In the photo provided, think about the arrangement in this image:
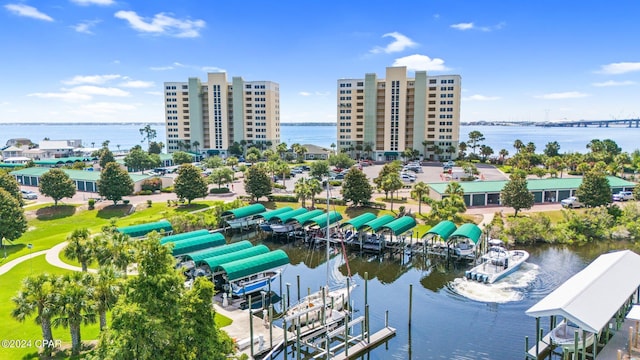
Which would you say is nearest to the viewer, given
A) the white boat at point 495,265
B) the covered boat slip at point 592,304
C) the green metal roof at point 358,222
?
the covered boat slip at point 592,304

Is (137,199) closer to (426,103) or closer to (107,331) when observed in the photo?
(107,331)

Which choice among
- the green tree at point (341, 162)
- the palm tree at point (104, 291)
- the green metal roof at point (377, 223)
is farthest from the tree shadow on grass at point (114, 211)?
the green tree at point (341, 162)

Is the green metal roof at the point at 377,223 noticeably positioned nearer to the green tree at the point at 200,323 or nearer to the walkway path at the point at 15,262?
the green tree at the point at 200,323

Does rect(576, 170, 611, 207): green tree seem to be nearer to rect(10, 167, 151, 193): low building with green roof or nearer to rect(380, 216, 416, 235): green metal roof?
rect(380, 216, 416, 235): green metal roof

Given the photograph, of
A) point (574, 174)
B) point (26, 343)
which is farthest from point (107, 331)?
point (574, 174)

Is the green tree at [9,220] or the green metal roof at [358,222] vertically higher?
the green tree at [9,220]

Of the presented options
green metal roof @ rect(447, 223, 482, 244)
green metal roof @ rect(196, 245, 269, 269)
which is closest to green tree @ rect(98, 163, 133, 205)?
green metal roof @ rect(196, 245, 269, 269)
